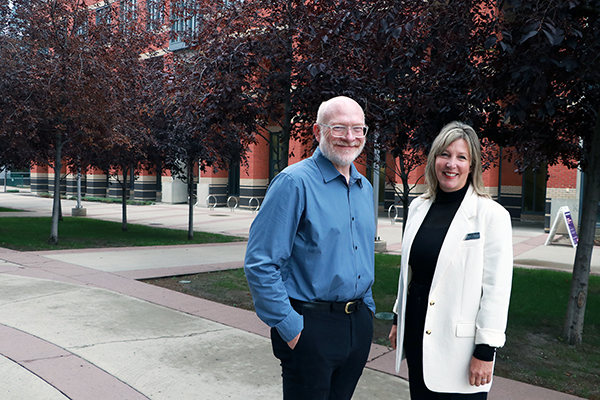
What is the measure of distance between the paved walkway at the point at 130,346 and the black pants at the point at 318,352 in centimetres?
161

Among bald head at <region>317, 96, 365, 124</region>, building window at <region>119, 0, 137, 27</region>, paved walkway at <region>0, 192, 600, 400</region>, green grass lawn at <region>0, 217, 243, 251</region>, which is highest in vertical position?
building window at <region>119, 0, 137, 27</region>

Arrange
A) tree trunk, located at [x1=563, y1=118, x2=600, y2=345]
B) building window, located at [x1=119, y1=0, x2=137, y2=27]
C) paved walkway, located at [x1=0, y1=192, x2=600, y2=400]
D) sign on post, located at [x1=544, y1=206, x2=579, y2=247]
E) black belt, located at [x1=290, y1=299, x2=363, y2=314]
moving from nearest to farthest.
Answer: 1. black belt, located at [x1=290, y1=299, x2=363, y2=314]
2. paved walkway, located at [x1=0, y1=192, x2=600, y2=400]
3. tree trunk, located at [x1=563, y1=118, x2=600, y2=345]
4. building window, located at [x1=119, y1=0, x2=137, y2=27]
5. sign on post, located at [x1=544, y1=206, x2=579, y2=247]

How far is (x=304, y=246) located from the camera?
235 centimetres

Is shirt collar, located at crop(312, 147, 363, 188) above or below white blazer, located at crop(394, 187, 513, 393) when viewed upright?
above

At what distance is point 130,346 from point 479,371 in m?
3.49

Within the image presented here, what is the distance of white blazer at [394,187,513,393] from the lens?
237 centimetres

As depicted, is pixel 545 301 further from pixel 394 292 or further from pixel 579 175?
pixel 579 175

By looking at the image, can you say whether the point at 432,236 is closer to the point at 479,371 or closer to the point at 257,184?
the point at 479,371

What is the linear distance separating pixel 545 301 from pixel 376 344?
346 centimetres

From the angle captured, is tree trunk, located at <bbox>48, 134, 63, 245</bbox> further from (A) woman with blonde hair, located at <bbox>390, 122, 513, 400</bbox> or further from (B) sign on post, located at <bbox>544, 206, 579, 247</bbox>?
(B) sign on post, located at <bbox>544, 206, 579, 247</bbox>

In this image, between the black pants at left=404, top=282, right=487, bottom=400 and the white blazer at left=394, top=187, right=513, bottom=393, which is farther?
the black pants at left=404, top=282, right=487, bottom=400

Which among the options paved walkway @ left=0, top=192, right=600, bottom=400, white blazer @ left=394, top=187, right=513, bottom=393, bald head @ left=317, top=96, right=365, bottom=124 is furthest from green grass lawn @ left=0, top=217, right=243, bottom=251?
white blazer @ left=394, top=187, right=513, bottom=393

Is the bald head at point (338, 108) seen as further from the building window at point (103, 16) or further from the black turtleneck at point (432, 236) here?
the building window at point (103, 16)

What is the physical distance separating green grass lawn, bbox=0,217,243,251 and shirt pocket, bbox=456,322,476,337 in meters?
11.0
